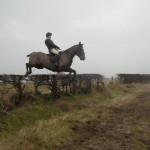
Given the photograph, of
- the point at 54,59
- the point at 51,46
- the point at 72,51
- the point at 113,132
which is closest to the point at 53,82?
the point at 54,59

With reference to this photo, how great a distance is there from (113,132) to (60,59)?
7692mm

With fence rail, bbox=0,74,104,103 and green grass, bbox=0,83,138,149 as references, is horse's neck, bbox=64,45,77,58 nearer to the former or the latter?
fence rail, bbox=0,74,104,103

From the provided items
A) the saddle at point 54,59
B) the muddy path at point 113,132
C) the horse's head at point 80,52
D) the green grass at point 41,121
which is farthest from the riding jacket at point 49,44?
the muddy path at point 113,132

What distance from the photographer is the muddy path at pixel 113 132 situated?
9.38 meters

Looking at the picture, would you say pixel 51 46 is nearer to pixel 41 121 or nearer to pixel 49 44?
pixel 49 44

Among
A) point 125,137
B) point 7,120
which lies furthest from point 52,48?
point 125,137

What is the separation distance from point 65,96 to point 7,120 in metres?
6.87

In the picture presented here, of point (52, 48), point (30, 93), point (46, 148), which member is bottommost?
point (46, 148)

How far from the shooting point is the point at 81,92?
2080cm

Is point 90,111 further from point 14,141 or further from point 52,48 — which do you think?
point 14,141

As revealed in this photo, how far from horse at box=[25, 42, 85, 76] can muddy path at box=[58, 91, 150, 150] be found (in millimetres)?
3852

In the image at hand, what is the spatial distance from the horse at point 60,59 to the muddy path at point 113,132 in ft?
12.6

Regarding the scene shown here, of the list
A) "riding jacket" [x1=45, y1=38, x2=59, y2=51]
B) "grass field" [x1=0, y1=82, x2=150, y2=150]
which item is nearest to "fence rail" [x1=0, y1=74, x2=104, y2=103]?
"grass field" [x1=0, y1=82, x2=150, y2=150]

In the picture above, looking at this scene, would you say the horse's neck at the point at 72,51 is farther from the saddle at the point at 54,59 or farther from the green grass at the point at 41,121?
the green grass at the point at 41,121
